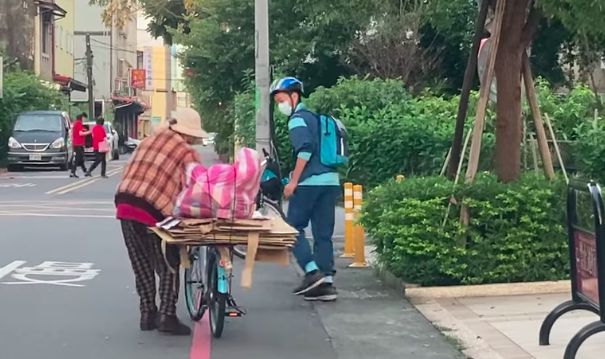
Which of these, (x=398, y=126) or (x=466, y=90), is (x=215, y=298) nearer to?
(x=466, y=90)

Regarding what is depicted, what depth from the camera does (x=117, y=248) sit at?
45.9 feet

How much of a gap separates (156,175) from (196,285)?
1.04 metres

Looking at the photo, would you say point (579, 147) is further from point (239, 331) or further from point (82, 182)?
point (82, 182)

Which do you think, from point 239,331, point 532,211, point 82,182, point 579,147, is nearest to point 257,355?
point 239,331

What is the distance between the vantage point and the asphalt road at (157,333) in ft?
26.1

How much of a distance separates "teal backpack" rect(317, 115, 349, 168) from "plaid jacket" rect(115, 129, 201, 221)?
1845mm

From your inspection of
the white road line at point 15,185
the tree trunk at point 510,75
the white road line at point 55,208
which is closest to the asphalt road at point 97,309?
the tree trunk at point 510,75

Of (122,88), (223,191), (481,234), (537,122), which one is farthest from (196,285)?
(122,88)

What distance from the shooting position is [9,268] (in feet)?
39.6

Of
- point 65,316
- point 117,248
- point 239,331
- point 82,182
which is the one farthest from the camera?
point 82,182

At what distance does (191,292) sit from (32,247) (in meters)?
5.52

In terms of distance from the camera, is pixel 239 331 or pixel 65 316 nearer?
pixel 239 331

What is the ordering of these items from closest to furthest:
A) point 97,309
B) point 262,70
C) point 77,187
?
point 97,309 < point 262,70 < point 77,187

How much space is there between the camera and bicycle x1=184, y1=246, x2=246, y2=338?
27.1 ft
